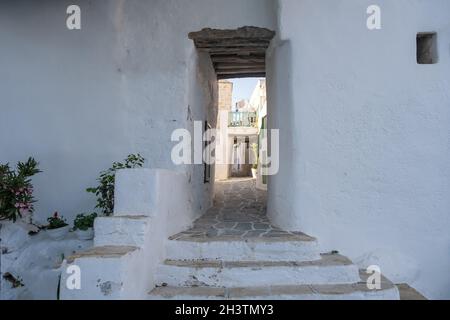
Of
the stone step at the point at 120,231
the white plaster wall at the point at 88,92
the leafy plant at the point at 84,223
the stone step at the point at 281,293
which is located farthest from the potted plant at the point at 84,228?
the stone step at the point at 281,293

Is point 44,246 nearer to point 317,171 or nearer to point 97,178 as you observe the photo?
point 97,178

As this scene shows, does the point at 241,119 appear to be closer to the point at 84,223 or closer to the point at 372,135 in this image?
the point at 372,135

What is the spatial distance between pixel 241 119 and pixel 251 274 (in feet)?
42.6

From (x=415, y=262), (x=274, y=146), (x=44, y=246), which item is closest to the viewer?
(x=44, y=246)

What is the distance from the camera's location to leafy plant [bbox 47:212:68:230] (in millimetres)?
4309

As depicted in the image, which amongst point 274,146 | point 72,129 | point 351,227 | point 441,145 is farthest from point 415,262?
point 72,129

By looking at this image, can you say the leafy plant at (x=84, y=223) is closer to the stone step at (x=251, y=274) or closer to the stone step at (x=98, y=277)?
the stone step at (x=251, y=274)

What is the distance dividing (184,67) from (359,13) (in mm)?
2639

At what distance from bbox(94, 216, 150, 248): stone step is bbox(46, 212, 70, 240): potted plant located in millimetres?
1105

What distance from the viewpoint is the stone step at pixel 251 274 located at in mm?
3408

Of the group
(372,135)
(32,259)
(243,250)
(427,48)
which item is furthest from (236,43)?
(32,259)

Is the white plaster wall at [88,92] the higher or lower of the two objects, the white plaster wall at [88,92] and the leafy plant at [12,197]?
the higher

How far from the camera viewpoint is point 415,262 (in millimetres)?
4203

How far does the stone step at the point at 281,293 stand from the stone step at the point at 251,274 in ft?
0.23
